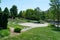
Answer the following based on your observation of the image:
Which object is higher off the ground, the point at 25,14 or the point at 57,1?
the point at 57,1

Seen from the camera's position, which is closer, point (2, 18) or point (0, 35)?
point (0, 35)

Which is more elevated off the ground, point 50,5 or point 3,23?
point 50,5

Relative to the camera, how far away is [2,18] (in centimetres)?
2044

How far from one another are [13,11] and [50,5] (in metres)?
53.7

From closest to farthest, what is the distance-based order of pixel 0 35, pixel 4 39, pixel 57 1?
pixel 4 39 < pixel 0 35 < pixel 57 1

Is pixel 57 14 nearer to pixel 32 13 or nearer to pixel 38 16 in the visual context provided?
pixel 38 16

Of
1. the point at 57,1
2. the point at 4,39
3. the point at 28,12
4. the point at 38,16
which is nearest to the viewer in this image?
the point at 4,39

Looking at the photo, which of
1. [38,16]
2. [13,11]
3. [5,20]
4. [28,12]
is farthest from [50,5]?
[13,11]

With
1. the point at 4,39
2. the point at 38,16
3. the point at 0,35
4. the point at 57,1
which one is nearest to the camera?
the point at 4,39

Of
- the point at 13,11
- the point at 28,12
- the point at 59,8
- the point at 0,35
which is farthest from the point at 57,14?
the point at 13,11

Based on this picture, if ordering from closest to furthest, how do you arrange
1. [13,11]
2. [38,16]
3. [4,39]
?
1. [4,39]
2. [38,16]
3. [13,11]

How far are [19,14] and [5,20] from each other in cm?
7305

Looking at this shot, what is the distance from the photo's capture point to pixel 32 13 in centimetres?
8425

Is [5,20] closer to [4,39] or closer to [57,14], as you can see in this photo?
[4,39]
